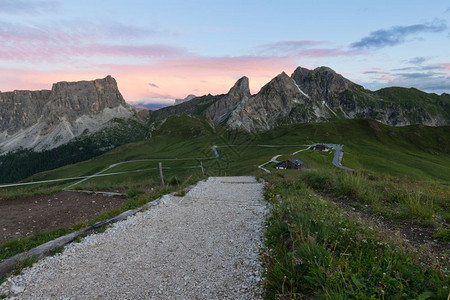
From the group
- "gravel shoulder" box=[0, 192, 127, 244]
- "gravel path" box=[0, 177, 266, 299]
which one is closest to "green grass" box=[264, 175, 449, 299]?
"gravel path" box=[0, 177, 266, 299]

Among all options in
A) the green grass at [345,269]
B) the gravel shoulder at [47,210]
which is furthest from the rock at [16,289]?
the green grass at [345,269]

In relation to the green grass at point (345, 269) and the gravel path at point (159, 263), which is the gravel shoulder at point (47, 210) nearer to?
the gravel path at point (159, 263)

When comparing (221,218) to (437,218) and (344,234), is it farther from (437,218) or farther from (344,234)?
(437,218)

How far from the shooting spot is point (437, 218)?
29.5 feet

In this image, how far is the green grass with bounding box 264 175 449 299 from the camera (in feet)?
13.8

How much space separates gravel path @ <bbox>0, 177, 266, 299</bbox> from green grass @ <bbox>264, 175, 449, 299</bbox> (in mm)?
883

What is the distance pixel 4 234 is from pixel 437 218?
18.4 meters

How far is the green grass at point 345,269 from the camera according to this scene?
420 cm

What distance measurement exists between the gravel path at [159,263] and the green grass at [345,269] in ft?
2.90

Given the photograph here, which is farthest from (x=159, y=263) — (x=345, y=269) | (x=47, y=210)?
(x=47, y=210)

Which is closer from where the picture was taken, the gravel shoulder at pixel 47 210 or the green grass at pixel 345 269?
the green grass at pixel 345 269

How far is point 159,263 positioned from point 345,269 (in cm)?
548

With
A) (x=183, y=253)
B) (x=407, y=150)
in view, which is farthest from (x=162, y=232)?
(x=407, y=150)

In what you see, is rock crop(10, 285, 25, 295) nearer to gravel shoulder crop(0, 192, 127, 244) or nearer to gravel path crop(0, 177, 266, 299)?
gravel path crop(0, 177, 266, 299)
